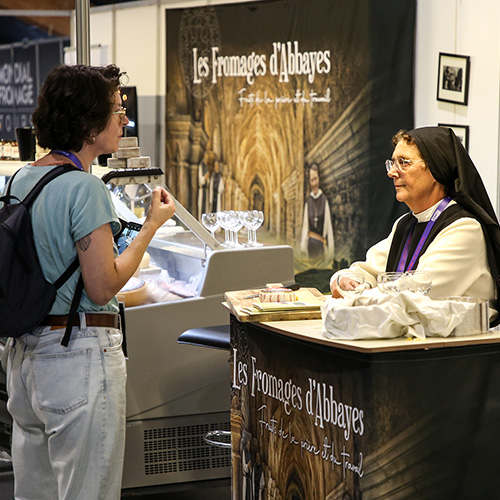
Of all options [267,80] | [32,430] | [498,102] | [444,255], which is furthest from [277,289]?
[267,80]

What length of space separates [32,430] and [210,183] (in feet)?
→ 19.8

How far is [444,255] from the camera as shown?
9.30 feet

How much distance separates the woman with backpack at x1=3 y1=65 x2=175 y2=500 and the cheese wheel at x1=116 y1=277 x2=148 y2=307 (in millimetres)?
1246

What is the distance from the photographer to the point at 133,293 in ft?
11.9

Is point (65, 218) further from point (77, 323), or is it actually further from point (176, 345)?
point (176, 345)

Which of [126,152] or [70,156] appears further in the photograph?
[126,152]

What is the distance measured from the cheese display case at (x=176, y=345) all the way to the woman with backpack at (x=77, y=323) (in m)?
1.23

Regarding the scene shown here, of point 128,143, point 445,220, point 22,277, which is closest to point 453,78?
point 128,143

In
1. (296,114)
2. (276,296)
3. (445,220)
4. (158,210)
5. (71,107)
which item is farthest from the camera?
(296,114)

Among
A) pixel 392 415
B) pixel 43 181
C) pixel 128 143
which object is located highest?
pixel 128 143

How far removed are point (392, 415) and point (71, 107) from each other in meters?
1.27

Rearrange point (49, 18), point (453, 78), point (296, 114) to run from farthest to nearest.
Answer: point (49, 18)
point (296, 114)
point (453, 78)

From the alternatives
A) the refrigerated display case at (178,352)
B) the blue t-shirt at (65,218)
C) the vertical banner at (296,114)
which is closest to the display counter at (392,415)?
the blue t-shirt at (65,218)

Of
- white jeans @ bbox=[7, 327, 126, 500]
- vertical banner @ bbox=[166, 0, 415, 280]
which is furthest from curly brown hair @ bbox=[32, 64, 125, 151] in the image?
vertical banner @ bbox=[166, 0, 415, 280]
